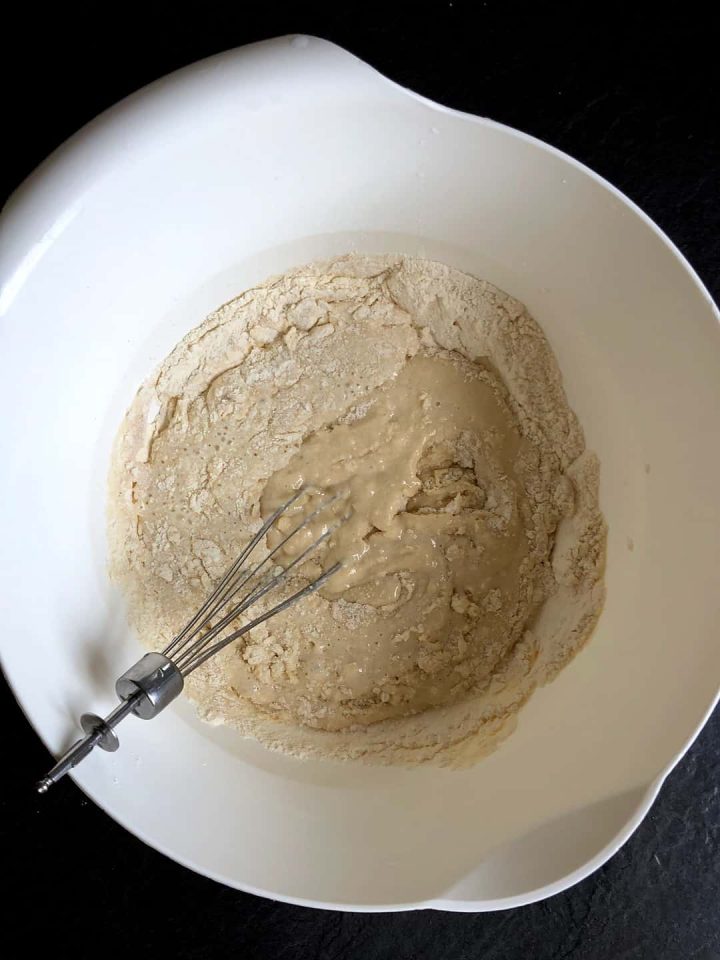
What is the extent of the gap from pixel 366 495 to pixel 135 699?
1.31ft

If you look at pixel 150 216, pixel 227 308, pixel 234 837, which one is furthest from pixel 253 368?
pixel 234 837

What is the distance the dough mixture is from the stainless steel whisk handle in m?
0.19

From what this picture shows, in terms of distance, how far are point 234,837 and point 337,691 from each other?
23 centimetres

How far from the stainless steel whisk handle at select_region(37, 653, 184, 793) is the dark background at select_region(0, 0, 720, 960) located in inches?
10.9

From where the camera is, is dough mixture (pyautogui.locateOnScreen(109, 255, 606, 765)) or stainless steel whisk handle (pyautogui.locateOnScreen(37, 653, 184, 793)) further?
dough mixture (pyautogui.locateOnScreen(109, 255, 606, 765))

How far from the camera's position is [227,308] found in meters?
1.04

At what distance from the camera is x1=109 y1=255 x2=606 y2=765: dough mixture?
1.04 m

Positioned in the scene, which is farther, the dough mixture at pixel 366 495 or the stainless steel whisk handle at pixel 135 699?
the dough mixture at pixel 366 495

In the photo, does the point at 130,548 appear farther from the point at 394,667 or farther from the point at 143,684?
the point at 394,667

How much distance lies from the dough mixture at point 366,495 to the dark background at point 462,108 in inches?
9.7

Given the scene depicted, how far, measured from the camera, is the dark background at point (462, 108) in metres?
1.03

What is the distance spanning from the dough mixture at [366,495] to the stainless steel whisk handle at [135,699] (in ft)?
0.62

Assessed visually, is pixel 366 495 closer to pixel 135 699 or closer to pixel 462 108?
pixel 135 699

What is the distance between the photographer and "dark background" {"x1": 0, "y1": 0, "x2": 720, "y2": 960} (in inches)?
40.7
